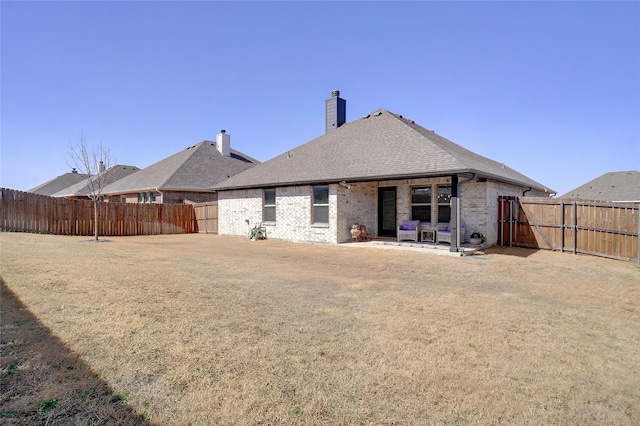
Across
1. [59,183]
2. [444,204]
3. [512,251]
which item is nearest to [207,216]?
[444,204]

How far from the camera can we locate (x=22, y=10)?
9852mm

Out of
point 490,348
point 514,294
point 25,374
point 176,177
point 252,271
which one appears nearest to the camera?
point 25,374

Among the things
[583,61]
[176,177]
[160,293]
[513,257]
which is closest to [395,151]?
[513,257]

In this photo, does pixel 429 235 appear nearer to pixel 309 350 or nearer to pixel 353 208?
pixel 353 208

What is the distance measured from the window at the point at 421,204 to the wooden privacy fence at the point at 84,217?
14.6 m

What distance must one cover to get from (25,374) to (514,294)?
7.47 metres

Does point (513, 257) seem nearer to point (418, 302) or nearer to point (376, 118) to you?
point (418, 302)

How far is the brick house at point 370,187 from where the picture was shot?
1297 cm

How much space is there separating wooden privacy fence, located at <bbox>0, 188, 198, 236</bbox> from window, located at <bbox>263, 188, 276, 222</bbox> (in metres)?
7.25

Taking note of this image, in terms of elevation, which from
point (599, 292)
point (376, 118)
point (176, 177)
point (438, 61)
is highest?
point (438, 61)

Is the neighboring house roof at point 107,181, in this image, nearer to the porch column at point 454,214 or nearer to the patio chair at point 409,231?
the patio chair at point 409,231

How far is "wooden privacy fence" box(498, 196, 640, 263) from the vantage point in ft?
34.8

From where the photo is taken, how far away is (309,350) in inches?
148

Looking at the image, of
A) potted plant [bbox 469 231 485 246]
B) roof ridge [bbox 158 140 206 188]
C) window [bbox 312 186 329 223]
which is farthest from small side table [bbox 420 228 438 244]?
roof ridge [bbox 158 140 206 188]
